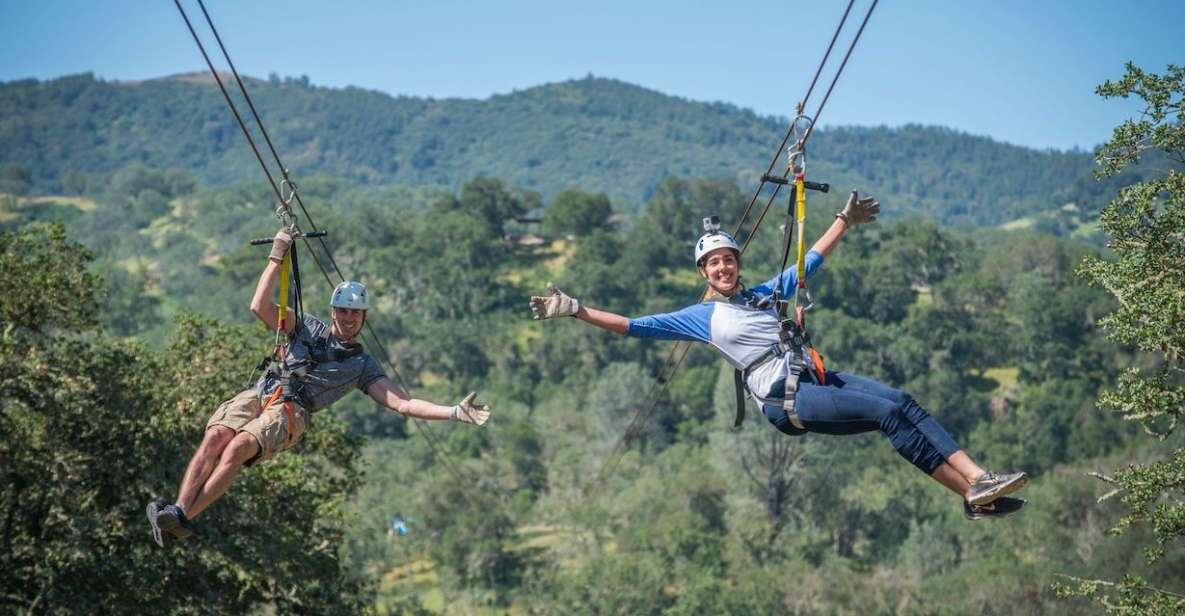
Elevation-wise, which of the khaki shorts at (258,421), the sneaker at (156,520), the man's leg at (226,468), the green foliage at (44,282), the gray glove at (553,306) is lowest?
the green foliage at (44,282)

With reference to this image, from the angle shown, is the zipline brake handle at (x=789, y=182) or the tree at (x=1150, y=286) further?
the tree at (x=1150, y=286)

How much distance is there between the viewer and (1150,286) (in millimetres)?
10000

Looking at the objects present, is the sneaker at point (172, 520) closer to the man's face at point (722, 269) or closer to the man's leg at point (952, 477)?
the man's face at point (722, 269)

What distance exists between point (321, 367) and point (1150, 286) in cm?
639

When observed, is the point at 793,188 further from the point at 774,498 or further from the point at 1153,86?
the point at 774,498

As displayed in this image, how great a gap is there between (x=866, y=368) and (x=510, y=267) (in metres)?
46.1

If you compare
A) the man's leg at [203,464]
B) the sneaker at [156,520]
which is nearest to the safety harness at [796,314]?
the man's leg at [203,464]

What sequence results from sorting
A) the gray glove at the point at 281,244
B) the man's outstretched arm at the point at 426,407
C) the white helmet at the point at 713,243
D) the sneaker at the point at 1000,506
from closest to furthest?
the sneaker at the point at 1000,506 → the man's outstretched arm at the point at 426,407 → the white helmet at the point at 713,243 → the gray glove at the point at 281,244

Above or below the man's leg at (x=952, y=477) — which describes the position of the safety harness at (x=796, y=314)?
above

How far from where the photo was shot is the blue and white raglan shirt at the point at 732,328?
841 cm

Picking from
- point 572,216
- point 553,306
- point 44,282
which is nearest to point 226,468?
point 553,306

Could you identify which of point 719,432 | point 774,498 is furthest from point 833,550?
point 719,432

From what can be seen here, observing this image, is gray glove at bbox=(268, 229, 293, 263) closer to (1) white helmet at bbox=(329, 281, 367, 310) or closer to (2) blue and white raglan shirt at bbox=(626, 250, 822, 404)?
(1) white helmet at bbox=(329, 281, 367, 310)

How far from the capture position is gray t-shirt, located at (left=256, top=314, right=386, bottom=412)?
9227 mm
